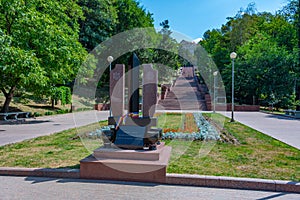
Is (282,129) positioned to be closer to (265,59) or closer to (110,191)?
(110,191)

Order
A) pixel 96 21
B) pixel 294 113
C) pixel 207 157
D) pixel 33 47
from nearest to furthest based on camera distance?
pixel 207 157 < pixel 33 47 < pixel 294 113 < pixel 96 21

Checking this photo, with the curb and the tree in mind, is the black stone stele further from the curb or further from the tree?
the tree

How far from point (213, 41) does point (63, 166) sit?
4807cm

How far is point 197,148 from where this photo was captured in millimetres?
7477

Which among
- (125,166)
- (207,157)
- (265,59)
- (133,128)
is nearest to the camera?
(125,166)

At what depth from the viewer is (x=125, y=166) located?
484 centimetres

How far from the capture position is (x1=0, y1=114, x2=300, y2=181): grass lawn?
5.24 m

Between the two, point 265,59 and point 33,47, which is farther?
point 265,59

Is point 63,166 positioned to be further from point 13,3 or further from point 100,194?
point 13,3

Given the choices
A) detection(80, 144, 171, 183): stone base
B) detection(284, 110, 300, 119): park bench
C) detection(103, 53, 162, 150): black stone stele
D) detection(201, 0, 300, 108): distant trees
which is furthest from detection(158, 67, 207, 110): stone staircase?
detection(80, 144, 171, 183): stone base

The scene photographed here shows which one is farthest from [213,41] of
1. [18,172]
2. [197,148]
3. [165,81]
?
[18,172]

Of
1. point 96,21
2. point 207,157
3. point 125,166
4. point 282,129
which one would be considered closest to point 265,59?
point 282,129

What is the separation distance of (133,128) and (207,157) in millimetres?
2059

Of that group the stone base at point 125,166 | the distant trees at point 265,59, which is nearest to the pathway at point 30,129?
the stone base at point 125,166
